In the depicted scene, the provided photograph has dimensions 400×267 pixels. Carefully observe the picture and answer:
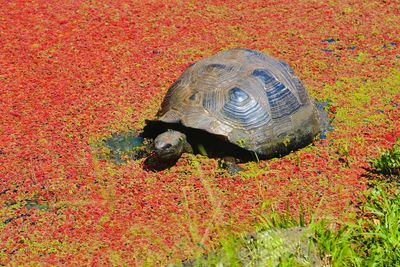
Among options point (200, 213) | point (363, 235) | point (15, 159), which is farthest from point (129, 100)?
point (363, 235)

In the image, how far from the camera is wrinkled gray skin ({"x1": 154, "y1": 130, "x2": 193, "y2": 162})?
497 cm

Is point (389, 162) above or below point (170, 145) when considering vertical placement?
below

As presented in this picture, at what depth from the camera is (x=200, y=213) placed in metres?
4.62

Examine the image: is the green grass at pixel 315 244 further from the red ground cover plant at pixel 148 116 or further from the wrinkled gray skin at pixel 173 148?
the wrinkled gray skin at pixel 173 148

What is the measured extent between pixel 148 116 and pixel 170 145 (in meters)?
1.01

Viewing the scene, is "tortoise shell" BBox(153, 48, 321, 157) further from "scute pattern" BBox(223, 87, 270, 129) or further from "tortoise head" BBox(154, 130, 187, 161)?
"tortoise head" BBox(154, 130, 187, 161)

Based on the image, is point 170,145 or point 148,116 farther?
point 148,116

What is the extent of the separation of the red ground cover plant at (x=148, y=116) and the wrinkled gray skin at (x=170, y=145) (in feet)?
0.50

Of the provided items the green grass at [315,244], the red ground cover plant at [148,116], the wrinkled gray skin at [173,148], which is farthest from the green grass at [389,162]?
the wrinkled gray skin at [173,148]

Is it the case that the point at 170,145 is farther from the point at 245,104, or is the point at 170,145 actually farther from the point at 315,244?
the point at 315,244

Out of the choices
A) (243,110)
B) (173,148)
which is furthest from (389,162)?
(173,148)

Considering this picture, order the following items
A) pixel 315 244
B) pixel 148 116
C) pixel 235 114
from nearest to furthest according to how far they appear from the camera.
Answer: pixel 315 244, pixel 235 114, pixel 148 116

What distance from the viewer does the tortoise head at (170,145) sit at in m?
4.97

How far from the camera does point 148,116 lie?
5.91 metres
